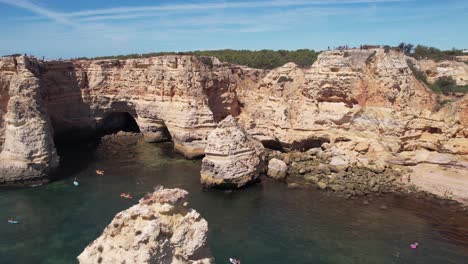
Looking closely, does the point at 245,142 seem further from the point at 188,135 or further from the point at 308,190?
the point at 188,135

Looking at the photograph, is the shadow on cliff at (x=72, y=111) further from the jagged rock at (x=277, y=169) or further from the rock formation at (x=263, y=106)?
the jagged rock at (x=277, y=169)

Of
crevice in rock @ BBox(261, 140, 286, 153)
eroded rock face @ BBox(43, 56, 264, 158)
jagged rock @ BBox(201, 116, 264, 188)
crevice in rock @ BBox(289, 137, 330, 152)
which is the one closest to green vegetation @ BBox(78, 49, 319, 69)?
eroded rock face @ BBox(43, 56, 264, 158)

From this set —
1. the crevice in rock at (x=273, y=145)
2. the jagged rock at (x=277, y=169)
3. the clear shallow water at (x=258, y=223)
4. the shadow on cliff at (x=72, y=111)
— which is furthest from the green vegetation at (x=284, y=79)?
the shadow on cliff at (x=72, y=111)

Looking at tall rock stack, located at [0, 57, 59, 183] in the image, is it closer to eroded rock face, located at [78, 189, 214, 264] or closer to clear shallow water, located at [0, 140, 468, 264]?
clear shallow water, located at [0, 140, 468, 264]

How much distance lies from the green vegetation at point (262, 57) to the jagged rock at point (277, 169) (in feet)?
85.9

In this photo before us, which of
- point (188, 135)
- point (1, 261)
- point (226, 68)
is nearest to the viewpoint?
point (1, 261)

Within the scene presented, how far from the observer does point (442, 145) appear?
27969 mm

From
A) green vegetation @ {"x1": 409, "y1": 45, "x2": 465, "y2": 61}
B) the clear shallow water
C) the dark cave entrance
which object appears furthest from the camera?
green vegetation @ {"x1": 409, "y1": 45, "x2": 465, "y2": 61}

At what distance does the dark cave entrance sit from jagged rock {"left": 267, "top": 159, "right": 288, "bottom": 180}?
2011 cm

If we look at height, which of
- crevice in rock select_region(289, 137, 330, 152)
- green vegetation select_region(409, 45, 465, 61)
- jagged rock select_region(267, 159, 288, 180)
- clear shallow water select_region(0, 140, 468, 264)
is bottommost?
clear shallow water select_region(0, 140, 468, 264)

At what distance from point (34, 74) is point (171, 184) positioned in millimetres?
15979

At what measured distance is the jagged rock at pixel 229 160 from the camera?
88.3ft

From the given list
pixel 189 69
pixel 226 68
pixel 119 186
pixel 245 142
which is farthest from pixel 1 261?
pixel 226 68

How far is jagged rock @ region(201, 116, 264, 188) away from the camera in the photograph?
88.3ft
